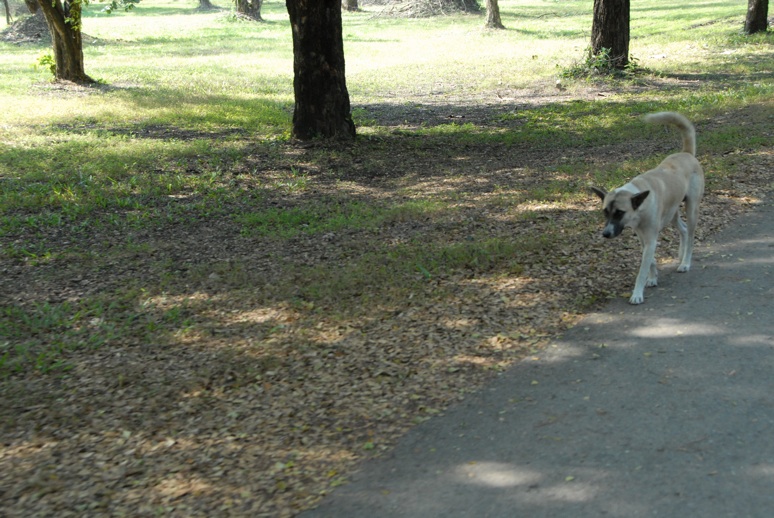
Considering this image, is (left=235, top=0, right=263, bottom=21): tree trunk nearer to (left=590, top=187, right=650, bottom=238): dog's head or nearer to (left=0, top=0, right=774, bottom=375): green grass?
(left=0, top=0, right=774, bottom=375): green grass

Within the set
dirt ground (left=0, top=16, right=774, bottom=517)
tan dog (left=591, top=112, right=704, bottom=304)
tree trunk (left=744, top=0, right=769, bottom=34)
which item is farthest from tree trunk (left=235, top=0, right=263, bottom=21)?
tan dog (left=591, top=112, right=704, bottom=304)

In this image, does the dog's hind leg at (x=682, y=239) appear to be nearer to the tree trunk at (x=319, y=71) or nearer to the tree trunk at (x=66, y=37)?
the tree trunk at (x=319, y=71)

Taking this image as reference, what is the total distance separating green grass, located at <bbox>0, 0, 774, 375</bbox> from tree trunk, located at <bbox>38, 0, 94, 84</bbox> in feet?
1.99

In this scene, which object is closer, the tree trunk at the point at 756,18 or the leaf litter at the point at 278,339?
the leaf litter at the point at 278,339

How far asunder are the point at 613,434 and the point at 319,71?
8.33 metres

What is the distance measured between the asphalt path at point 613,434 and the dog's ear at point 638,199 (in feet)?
2.71

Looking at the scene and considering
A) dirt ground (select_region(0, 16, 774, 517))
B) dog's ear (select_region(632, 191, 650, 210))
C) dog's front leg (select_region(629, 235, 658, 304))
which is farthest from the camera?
dog's front leg (select_region(629, 235, 658, 304))

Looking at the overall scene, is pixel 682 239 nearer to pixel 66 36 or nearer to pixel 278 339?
pixel 278 339

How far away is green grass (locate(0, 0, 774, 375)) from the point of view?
6449 millimetres

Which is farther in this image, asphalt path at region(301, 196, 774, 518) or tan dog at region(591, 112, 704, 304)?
tan dog at region(591, 112, 704, 304)

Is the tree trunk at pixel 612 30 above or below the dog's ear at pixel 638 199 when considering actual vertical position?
above

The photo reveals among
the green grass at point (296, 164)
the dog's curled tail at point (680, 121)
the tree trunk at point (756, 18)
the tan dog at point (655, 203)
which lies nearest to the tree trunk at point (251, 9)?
the green grass at point (296, 164)

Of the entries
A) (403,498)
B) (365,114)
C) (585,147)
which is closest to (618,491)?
(403,498)

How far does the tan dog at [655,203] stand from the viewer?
5.52 metres
